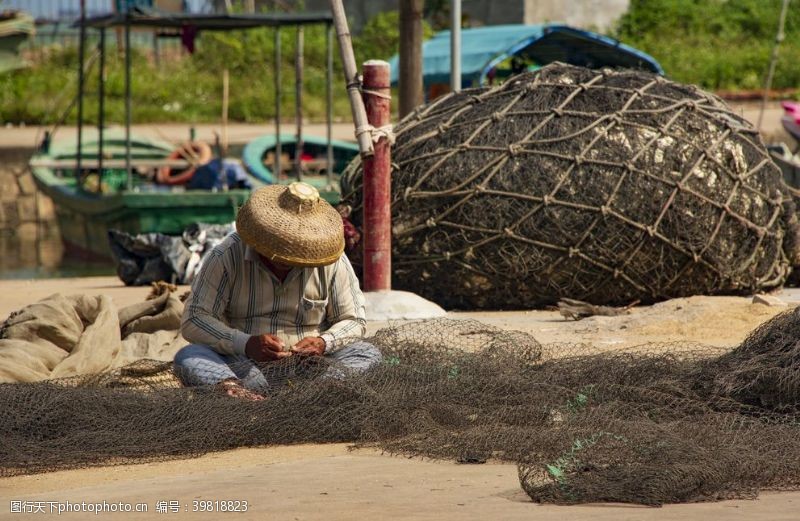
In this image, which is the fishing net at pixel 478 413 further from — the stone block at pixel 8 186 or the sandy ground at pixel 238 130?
Answer: the stone block at pixel 8 186

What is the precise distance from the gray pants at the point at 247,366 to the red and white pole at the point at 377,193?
271cm

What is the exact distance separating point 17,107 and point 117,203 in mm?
11790

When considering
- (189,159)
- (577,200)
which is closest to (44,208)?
(189,159)

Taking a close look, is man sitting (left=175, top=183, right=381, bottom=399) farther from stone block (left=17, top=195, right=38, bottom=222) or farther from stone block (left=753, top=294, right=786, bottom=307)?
stone block (left=17, top=195, right=38, bottom=222)

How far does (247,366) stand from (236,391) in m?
0.19

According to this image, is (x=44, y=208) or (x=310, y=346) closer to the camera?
(x=310, y=346)

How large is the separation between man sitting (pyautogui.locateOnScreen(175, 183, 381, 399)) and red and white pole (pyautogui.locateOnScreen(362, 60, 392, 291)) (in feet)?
8.24

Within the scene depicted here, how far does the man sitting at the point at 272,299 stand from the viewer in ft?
17.2

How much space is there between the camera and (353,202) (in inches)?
363

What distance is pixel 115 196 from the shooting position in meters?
15.4

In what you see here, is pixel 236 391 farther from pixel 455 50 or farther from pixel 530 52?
pixel 530 52

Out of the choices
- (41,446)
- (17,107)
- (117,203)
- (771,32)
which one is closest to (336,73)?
(17,107)

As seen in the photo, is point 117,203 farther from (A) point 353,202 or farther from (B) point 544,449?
(B) point 544,449

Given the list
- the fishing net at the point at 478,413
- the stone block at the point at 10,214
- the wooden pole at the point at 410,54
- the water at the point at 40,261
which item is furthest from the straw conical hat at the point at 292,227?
the stone block at the point at 10,214
